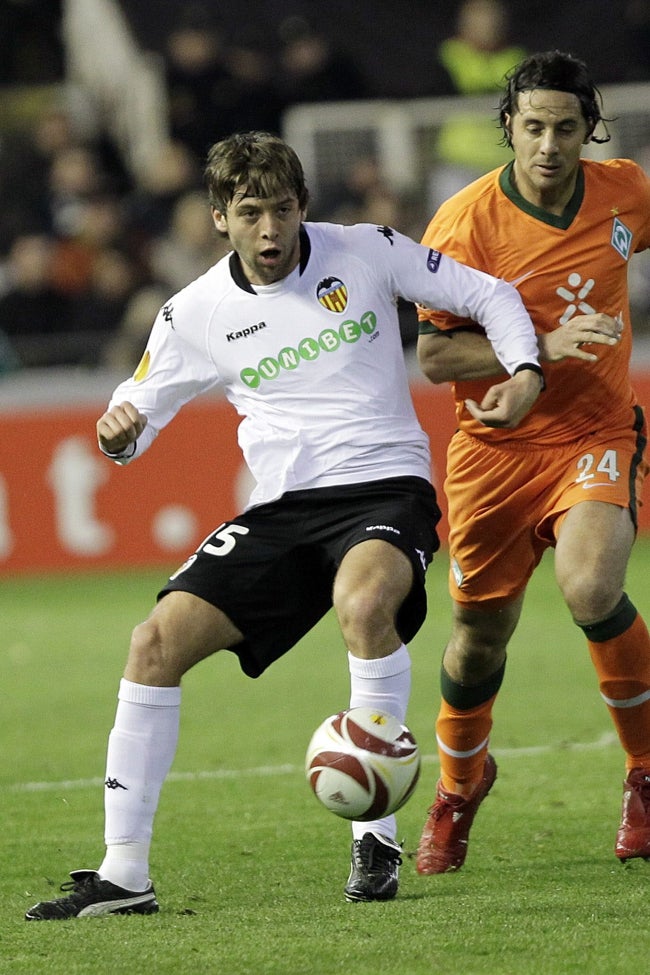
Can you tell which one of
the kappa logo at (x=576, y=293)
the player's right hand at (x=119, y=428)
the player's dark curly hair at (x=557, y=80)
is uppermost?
the player's dark curly hair at (x=557, y=80)

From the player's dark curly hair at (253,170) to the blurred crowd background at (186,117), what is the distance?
8.96 metres

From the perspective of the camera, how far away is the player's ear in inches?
195

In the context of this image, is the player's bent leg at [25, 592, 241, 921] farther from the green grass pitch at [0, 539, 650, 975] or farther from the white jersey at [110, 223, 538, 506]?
the white jersey at [110, 223, 538, 506]

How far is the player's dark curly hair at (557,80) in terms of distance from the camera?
16.9ft

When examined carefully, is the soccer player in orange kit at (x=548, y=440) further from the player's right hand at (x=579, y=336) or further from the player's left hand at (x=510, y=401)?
the player's left hand at (x=510, y=401)

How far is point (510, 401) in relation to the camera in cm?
471

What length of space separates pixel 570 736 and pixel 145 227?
945 cm

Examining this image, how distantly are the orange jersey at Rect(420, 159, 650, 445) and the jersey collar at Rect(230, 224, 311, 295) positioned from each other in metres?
0.46

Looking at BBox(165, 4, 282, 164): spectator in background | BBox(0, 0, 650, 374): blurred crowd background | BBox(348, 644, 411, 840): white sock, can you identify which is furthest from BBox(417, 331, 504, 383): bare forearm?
BBox(165, 4, 282, 164): spectator in background

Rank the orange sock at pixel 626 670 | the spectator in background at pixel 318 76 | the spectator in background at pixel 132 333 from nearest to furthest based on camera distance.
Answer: the orange sock at pixel 626 670 → the spectator in background at pixel 132 333 → the spectator in background at pixel 318 76

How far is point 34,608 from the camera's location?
1250cm

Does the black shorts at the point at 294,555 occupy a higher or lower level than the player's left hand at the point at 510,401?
lower

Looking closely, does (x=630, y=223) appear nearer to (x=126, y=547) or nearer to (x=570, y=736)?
(x=570, y=736)

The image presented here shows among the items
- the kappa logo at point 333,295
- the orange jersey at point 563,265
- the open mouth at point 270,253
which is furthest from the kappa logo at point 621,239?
the open mouth at point 270,253
